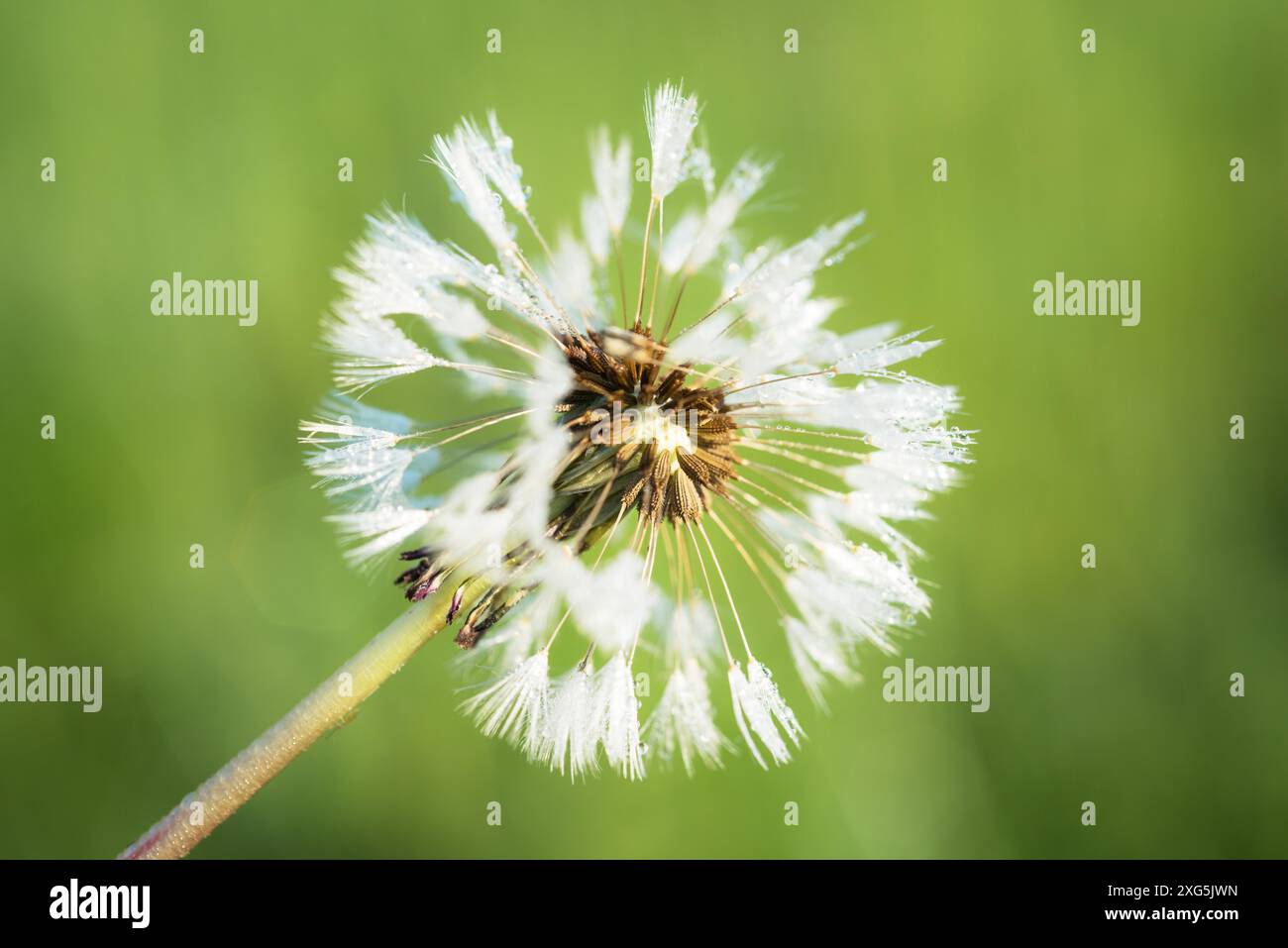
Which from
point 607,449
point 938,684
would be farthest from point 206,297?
point 938,684

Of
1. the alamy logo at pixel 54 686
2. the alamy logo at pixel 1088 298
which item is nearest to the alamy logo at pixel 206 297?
the alamy logo at pixel 54 686

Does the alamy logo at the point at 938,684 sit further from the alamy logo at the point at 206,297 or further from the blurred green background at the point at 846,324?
the alamy logo at the point at 206,297

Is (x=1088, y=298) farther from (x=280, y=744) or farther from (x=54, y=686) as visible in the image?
(x=54, y=686)

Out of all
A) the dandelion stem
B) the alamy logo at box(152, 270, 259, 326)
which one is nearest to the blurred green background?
the alamy logo at box(152, 270, 259, 326)

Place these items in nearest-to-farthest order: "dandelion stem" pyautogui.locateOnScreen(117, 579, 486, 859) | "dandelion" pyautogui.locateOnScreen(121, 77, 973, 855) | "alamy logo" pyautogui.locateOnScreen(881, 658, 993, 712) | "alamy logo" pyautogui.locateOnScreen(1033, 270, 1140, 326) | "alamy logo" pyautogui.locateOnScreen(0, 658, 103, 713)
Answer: "dandelion stem" pyautogui.locateOnScreen(117, 579, 486, 859)
"dandelion" pyautogui.locateOnScreen(121, 77, 973, 855)
"alamy logo" pyautogui.locateOnScreen(0, 658, 103, 713)
"alamy logo" pyautogui.locateOnScreen(881, 658, 993, 712)
"alamy logo" pyautogui.locateOnScreen(1033, 270, 1140, 326)

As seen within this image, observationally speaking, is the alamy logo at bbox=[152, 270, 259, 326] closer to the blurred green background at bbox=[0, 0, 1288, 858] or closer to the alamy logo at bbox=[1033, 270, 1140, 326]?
the blurred green background at bbox=[0, 0, 1288, 858]

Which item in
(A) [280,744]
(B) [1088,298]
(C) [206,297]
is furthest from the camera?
(B) [1088,298]
